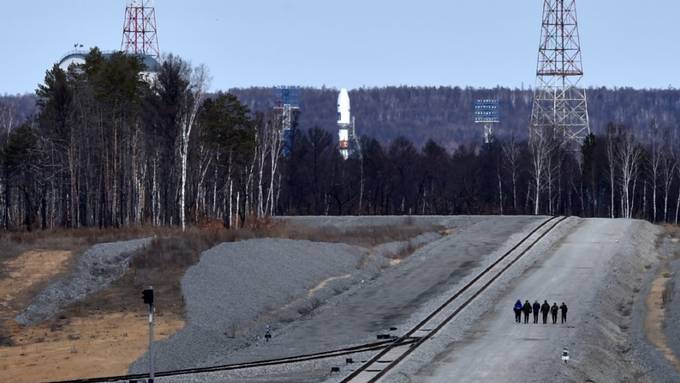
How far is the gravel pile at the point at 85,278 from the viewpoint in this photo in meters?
55.0

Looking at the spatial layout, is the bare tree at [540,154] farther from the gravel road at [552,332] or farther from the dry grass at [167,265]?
the dry grass at [167,265]

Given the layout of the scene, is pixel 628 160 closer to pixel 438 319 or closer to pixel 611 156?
pixel 611 156

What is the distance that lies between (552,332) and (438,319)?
4.46 meters

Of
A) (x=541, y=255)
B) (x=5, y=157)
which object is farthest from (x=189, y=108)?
(x=541, y=255)

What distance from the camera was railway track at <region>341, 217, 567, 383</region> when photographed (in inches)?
1511

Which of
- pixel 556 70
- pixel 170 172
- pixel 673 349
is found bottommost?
pixel 673 349

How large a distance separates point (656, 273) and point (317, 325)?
82.0 feet

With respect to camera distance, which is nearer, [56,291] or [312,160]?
[56,291]

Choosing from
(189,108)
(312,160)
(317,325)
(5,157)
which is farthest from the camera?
(312,160)

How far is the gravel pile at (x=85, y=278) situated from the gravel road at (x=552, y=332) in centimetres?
1674

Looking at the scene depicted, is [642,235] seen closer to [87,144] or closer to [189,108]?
[189,108]

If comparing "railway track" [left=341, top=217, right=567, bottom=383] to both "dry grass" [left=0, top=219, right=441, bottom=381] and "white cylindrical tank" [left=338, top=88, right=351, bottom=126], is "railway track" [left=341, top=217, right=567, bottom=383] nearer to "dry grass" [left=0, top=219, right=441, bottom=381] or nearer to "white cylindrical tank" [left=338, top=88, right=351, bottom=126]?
"dry grass" [left=0, top=219, right=441, bottom=381]

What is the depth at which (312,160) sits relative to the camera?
5714 inches

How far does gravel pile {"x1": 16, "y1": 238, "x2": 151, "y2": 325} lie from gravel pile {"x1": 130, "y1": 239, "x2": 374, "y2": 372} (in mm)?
3671
